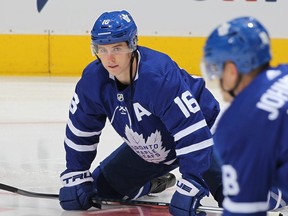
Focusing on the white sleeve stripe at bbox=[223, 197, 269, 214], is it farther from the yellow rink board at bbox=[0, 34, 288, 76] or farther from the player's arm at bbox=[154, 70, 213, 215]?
the yellow rink board at bbox=[0, 34, 288, 76]

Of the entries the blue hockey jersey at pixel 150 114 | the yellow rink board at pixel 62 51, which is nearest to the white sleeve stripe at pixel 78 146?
the blue hockey jersey at pixel 150 114

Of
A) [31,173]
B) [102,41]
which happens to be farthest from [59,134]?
[102,41]

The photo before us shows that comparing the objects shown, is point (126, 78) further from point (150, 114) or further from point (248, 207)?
point (248, 207)

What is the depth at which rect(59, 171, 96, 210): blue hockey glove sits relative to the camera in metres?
2.83

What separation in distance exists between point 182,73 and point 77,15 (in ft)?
12.0

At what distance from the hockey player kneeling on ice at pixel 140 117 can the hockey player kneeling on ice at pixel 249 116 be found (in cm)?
87

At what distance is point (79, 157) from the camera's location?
9.36ft

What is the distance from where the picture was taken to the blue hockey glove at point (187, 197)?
2.58 meters

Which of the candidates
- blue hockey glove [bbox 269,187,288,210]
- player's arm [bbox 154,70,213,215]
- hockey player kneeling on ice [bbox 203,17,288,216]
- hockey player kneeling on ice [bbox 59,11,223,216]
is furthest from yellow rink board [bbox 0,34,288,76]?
hockey player kneeling on ice [bbox 203,17,288,216]

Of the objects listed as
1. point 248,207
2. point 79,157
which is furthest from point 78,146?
point 248,207

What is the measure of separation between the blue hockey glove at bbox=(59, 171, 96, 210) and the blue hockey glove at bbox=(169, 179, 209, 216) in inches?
15.1

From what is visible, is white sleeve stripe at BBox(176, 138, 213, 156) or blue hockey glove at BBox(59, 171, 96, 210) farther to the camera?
blue hockey glove at BBox(59, 171, 96, 210)

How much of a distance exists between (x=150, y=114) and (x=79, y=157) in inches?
14.5

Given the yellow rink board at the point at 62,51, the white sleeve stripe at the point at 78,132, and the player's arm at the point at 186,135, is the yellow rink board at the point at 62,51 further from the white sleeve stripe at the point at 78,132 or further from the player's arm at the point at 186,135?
the player's arm at the point at 186,135
